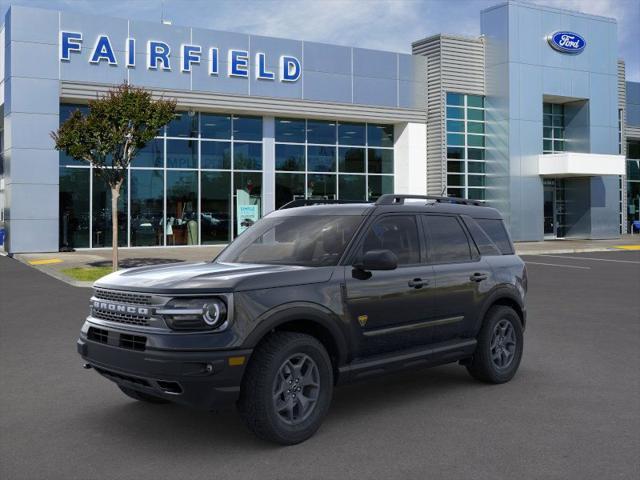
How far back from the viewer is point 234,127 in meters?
29.1

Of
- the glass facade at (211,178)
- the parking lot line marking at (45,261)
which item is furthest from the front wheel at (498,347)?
the glass facade at (211,178)

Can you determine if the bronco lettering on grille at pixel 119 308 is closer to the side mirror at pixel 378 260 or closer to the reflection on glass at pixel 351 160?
the side mirror at pixel 378 260

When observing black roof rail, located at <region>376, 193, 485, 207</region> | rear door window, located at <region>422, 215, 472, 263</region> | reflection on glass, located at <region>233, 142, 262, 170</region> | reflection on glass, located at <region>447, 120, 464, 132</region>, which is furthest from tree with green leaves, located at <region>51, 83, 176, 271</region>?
reflection on glass, located at <region>447, 120, 464, 132</region>

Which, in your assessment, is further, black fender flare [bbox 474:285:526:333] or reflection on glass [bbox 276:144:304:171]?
reflection on glass [bbox 276:144:304:171]

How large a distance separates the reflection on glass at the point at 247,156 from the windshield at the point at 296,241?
23.0m

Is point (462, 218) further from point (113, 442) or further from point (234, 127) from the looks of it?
point (234, 127)

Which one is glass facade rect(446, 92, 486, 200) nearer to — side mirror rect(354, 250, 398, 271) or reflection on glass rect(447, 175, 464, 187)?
reflection on glass rect(447, 175, 464, 187)

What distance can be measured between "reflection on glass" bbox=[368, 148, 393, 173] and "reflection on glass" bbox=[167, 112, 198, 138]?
27.2 ft

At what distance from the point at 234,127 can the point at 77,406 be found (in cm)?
2402

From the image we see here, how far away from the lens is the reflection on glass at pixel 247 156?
29141 mm

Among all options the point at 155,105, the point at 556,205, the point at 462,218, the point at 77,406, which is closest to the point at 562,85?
→ the point at 556,205

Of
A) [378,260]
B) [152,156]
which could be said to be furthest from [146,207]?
[378,260]

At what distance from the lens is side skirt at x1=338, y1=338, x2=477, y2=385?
5340mm

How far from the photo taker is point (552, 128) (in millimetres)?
35188
